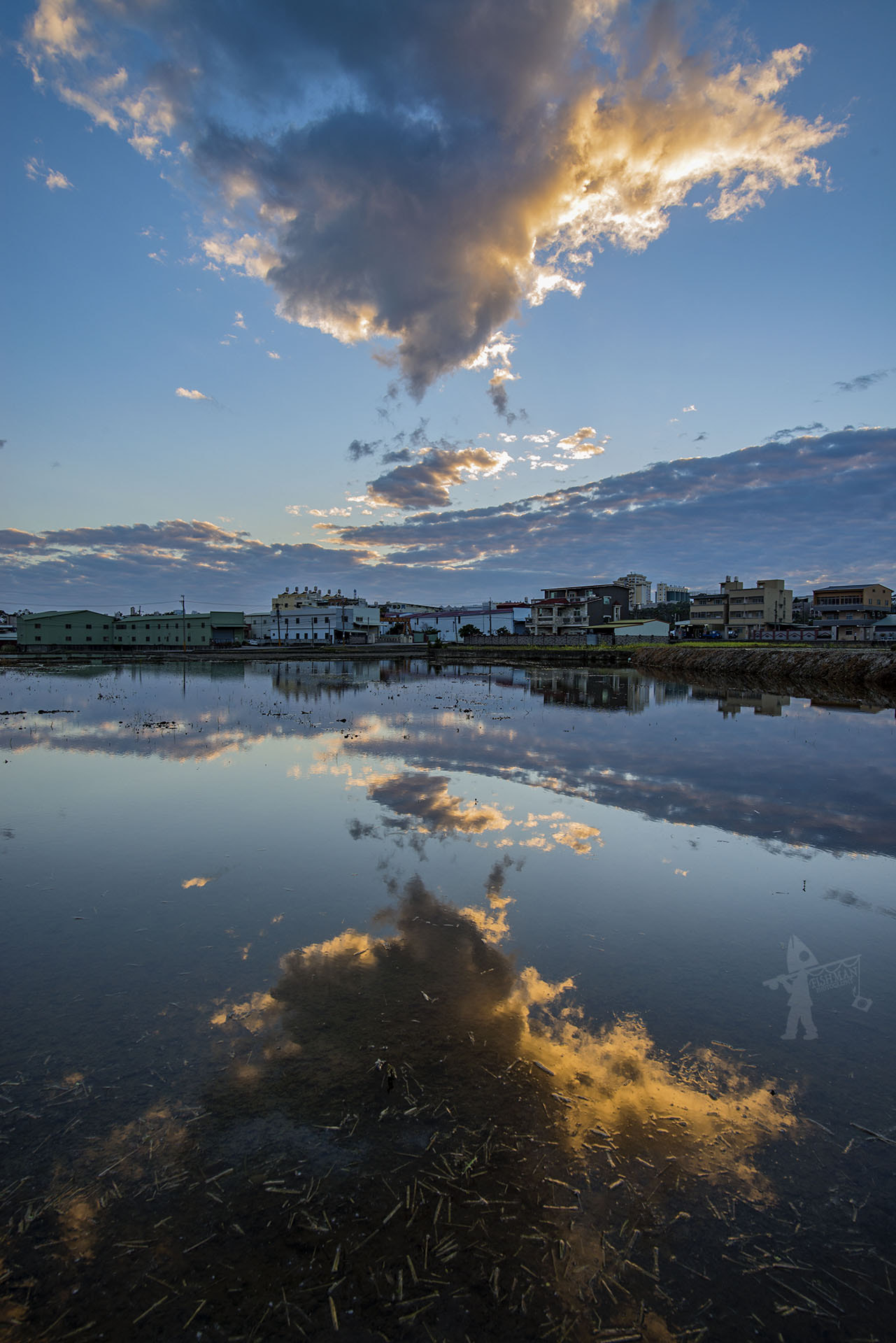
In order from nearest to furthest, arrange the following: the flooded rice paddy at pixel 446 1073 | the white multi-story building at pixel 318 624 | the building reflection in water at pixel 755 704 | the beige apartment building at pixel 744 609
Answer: the flooded rice paddy at pixel 446 1073 → the building reflection in water at pixel 755 704 → the beige apartment building at pixel 744 609 → the white multi-story building at pixel 318 624

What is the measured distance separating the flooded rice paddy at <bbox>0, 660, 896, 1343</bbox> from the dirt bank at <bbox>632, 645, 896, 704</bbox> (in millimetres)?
29951

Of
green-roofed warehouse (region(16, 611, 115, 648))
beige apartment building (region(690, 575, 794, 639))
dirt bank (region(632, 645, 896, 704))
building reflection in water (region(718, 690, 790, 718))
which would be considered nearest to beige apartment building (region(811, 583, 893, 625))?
beige apartment building (region(690, 575, 794, 639))

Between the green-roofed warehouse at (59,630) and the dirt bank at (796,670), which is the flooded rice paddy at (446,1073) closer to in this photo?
the dirt bank at (796,670)

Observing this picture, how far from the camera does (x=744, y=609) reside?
10475 centimetres

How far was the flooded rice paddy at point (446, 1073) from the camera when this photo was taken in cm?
301

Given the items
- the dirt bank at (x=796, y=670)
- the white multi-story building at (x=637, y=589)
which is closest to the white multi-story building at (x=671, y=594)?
the white multi-story building at (x=637, y=589)

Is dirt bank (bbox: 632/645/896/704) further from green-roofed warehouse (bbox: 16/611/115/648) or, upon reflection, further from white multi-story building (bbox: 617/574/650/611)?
green-roofed warehouse (bbox: 16/611/115/648)

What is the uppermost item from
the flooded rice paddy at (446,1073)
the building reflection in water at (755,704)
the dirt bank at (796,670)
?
the dirt bank at (796,670)

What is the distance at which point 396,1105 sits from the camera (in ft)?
13.6

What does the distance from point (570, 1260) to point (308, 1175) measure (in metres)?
1.59

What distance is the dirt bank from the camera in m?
38.0

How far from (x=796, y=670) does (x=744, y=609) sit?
65675mm

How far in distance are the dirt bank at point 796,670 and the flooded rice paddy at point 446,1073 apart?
30.0 metres

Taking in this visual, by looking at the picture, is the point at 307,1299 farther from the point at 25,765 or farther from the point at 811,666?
the point at 811,666
